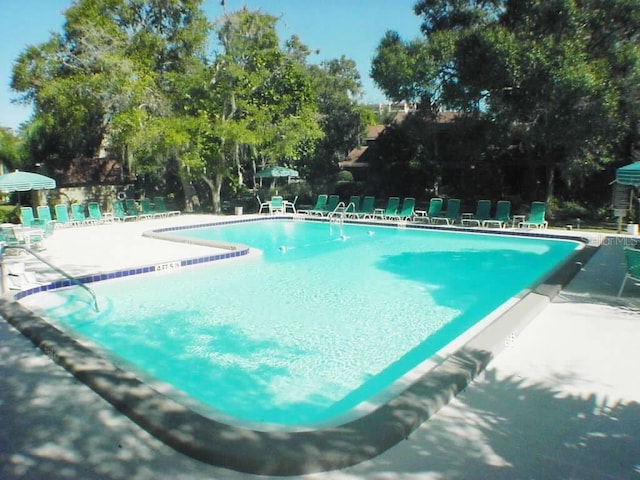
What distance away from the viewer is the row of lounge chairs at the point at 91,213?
51.1ft

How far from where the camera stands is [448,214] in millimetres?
16562

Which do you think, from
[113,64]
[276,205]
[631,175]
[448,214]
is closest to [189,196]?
[276,205]

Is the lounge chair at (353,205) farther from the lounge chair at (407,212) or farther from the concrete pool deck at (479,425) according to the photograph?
the concrete pool deck at (479,425)

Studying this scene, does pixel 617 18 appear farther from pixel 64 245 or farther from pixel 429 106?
pixel 64 245

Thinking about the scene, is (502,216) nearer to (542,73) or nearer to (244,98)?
(542,73)

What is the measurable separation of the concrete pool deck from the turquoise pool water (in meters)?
0.88

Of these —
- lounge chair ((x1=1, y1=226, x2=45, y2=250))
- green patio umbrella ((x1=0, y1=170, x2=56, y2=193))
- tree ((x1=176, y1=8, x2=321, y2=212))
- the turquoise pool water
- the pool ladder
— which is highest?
tree ((x1=176, y1=8, x2=321, y2=212))

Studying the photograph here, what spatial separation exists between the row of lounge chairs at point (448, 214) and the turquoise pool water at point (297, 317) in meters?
2.35

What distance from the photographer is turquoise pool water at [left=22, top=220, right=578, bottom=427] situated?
17.5ft

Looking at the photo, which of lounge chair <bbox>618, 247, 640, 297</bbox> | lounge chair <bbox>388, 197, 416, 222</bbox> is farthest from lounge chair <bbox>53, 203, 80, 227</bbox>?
lounge chair <bbox>618, 247, 640, 297</bbox>

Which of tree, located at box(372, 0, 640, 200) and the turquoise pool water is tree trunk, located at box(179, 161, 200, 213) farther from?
the turquoise pool water

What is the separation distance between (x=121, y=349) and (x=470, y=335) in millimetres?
4363

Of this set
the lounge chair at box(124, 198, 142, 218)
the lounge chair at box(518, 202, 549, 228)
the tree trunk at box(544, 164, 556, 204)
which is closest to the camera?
the lounge chair at box(518, 202, 549, 228)

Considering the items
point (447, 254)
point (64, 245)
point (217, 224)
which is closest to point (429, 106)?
point (447, 254)
